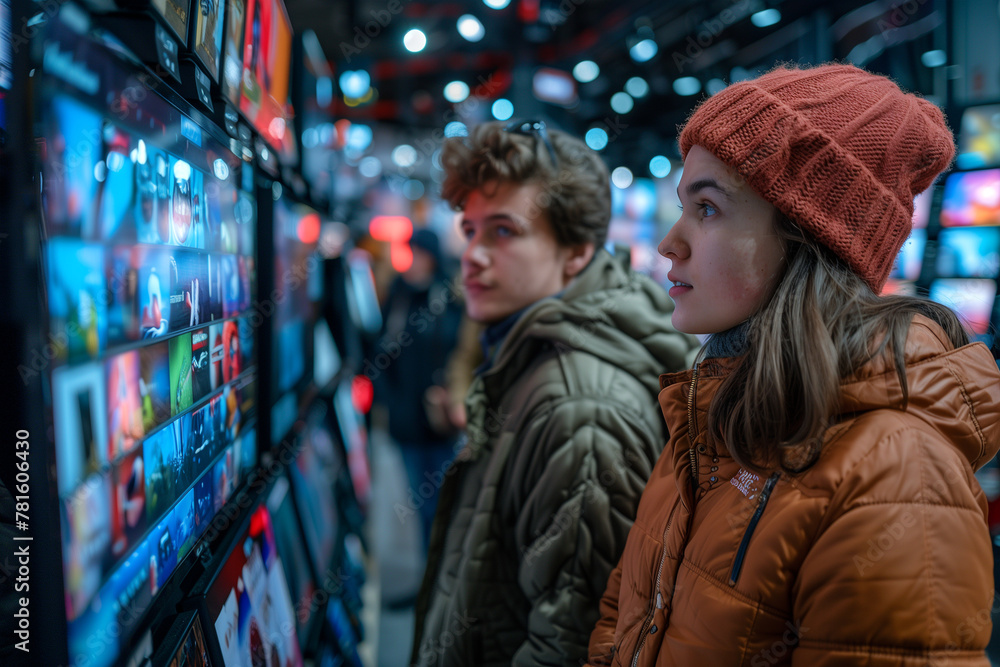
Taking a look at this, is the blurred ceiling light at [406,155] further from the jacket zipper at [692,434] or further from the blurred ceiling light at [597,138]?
the jacket zipper at [692,434]

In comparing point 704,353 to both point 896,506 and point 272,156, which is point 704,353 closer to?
point 896,506

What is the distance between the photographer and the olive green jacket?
4.39 ft

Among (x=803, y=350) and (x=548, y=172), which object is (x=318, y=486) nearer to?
(x=548, y=172)

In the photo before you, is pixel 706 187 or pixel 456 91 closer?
pixel 706 187

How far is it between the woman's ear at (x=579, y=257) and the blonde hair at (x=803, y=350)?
81 centimetres

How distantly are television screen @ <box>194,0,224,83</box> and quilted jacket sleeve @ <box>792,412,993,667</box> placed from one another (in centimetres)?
122

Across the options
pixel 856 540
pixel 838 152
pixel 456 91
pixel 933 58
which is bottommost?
pixel 856 540

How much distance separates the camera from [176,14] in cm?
98

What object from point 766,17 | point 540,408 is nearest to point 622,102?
point 766,17

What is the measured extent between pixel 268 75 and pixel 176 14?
88 cm

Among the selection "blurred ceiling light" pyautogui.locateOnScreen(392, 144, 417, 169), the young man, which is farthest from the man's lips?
"blurred ceiling light" pyautogui.locateOnScreen(392, 144, 417, 169)

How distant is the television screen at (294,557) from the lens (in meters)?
1.73

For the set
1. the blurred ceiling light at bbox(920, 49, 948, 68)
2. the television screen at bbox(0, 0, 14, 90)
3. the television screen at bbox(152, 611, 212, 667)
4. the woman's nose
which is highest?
the blurred ceiling light at bbox(920, 49, 948, 68)

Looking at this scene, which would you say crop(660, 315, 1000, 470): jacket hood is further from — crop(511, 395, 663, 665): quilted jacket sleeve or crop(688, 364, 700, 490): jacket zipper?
crop(511, 395, 663, 665): quilted jacket sleeve
